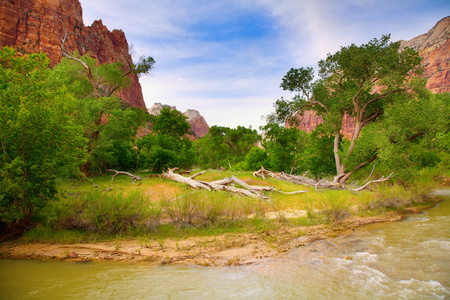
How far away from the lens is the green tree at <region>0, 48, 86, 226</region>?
7137 mm

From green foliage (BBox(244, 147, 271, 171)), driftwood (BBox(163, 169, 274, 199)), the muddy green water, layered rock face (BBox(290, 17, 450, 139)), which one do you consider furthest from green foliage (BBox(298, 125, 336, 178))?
layered rock face (BBox(290, 17, 450, 139))

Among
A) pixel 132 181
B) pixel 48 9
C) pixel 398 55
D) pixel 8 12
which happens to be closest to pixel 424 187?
pixel 398 55

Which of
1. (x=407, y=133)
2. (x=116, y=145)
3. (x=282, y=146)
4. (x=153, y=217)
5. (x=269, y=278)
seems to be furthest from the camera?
(x=282, y=146)

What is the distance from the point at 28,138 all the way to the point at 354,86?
21683mm

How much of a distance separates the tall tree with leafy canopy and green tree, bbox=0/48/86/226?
17.5 m

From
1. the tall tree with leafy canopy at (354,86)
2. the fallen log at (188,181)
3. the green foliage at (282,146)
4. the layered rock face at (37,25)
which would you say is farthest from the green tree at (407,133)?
the layered rock face at (37,25)

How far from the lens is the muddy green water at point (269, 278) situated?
180 inches

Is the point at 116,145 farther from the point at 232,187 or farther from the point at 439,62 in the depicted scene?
the point at 439,62

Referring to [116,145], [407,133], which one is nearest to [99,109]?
[116,145]

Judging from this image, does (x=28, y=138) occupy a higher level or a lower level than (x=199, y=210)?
higher

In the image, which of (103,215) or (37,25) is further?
(37,25)

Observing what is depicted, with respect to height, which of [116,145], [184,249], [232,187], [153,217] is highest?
[116,145]

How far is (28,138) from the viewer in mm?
7652

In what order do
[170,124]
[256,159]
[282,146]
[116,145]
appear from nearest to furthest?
[116,145] < [282,146] < [170,124] < [256,159]
